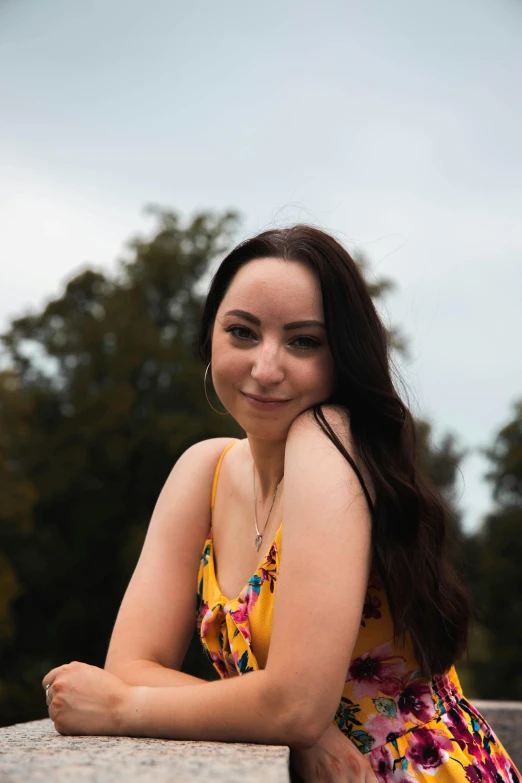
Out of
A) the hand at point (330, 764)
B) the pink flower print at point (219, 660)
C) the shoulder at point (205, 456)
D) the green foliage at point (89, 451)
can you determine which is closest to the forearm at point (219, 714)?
the hand at point (330, 764)

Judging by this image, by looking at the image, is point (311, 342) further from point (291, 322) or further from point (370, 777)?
point (370, 777)

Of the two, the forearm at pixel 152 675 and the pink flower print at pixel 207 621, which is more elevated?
the pink flower print at pixel 207 621

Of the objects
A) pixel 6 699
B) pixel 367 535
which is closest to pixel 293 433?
pixel 367 535

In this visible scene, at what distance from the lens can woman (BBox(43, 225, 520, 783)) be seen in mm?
2480

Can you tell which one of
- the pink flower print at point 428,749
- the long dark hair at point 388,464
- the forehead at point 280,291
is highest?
the forehead at point 280,291

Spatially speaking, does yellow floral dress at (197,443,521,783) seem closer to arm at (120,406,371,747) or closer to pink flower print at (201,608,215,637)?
pink flower print at (201,608,215,637)

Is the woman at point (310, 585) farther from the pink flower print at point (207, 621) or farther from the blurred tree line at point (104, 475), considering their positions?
the blurred tree line at point (104, 475)

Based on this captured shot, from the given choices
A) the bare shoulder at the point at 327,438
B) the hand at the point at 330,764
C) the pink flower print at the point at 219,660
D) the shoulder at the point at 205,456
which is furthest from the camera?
the shoulder at the point at 205,456

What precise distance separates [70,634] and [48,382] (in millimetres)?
7348

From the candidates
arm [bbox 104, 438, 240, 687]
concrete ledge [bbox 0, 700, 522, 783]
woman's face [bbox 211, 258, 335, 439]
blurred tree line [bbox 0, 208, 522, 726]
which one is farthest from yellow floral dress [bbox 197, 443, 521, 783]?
blurred tree line [bbox 0, 208, 522, 726]

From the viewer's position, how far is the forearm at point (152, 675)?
292cm

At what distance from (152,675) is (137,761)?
3.77 feet

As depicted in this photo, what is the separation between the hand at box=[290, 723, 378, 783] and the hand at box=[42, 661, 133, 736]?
47 cm

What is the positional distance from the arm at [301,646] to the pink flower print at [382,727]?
43 centimetres
